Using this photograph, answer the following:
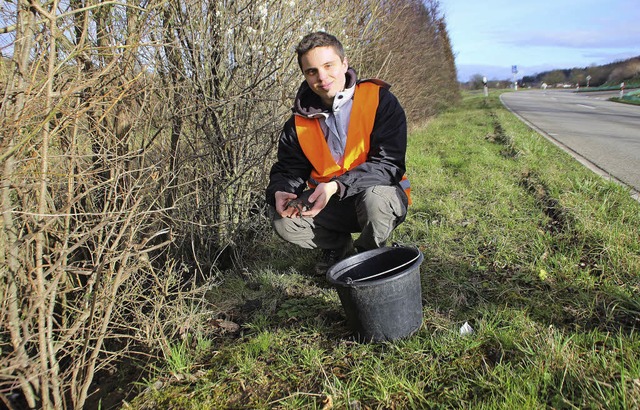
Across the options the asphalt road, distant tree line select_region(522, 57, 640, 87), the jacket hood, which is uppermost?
the jacket hood

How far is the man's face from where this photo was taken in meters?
2.89

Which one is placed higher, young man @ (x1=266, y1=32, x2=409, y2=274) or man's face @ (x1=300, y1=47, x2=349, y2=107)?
man's face @ (x1=300, y1=47, x2=349, y2=107)

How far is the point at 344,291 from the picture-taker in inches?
90.8

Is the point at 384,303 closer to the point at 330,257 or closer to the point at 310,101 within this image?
the point at 330,257

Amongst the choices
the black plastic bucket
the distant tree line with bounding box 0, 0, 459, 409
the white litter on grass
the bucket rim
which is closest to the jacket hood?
the distant tree line with bounding box 0, 0, 459, 409

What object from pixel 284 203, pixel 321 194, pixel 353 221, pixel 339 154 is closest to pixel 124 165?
pixel 284 203

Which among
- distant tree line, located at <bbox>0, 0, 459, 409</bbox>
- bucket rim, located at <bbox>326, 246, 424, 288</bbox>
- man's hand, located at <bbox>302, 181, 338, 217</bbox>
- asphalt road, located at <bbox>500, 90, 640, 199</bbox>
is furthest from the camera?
asphalt road, located at <bbox>500, 90, 640, 199</bbox>

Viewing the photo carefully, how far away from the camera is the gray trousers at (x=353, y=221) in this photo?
289 centimetres

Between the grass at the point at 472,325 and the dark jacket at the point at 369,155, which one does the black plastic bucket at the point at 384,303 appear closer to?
the grass at the point at 472,325

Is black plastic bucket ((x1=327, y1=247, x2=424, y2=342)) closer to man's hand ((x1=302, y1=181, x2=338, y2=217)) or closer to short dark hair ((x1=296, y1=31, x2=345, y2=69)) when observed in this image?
man's hand ((x1=302, y1=181, x2=338, y2=217))

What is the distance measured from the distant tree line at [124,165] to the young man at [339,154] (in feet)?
2.18

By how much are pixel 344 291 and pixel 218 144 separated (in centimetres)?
197

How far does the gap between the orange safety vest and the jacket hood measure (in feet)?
0.20

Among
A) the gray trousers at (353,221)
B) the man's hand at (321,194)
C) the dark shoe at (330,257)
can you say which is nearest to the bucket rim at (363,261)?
the gray trousers at (353,221)
